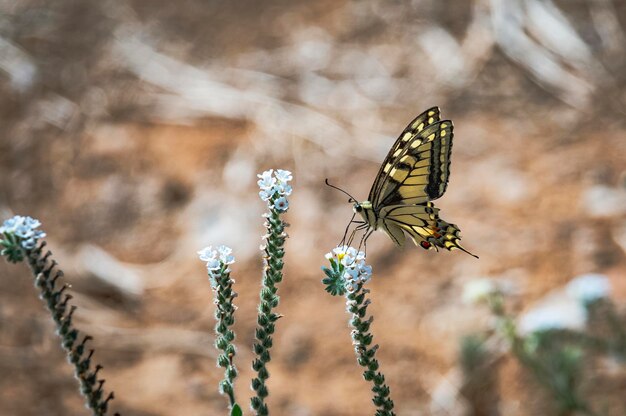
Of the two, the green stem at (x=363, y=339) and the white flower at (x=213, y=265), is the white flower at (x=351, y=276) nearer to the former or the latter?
the green stem at (x=363, y=339)

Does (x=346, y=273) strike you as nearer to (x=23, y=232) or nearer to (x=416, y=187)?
(x=23, y=232)

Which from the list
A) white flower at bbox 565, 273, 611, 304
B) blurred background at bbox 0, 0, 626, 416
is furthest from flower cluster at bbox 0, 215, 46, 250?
white flower at bbox 565, 273, 611, 304

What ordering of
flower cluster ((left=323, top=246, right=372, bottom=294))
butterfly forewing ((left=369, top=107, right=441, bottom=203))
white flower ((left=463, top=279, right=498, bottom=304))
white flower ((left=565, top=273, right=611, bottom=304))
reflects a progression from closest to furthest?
flower cluster ((left=323, top=246, right=372, bottom=294))
butterfly forewing ((left=369, top=107, right=441, bottom=203))
white flower ((left=565, top=273, right=611, bottom=304))
white flower ((left=463, top=279, right=498, bottom=304))

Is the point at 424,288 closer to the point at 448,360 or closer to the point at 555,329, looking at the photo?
the point at 448,360

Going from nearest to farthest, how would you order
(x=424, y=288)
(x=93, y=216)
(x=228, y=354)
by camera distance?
(x=228, y=354)
(x=424, y=288)
(x=93, y=216)

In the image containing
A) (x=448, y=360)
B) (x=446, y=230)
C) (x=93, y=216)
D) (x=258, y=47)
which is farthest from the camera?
(x=258, y=47)

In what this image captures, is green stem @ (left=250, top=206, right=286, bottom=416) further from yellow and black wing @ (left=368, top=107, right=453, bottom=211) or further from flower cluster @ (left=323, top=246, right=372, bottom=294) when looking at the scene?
yellow and black wing @ (left=368, top=107, right=453, bottom=211)

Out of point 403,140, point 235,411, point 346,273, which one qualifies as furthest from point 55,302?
point 403,140

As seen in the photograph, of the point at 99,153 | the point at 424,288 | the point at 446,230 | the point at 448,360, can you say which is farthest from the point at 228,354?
the point at 99,153
